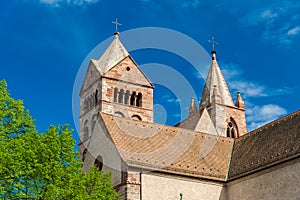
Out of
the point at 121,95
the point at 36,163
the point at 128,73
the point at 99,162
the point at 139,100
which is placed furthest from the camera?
the point at 128,73

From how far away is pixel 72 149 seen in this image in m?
22.1

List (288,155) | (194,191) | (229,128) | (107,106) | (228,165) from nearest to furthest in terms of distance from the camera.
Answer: (288,155) < (194,191) < (228,165) < (107,106) < (229,128)

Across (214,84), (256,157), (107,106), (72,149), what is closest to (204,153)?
(256,157)

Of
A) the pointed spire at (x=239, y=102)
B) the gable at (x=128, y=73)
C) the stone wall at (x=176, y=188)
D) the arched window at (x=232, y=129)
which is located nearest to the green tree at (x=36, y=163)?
the stone wall at (x=176, y=188)

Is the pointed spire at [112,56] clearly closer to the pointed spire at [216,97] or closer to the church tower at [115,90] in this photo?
the church tower at [115,90]

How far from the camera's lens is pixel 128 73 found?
5209cm

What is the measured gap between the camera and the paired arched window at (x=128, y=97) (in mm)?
50562

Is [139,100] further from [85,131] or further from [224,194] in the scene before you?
[224,194]

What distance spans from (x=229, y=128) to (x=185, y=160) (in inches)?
889

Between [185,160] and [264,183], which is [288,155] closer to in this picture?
[264,183]

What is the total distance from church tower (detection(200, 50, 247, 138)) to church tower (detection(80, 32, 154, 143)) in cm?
634

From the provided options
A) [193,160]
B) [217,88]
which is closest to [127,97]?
[217,88]

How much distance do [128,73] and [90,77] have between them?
14.2 feet

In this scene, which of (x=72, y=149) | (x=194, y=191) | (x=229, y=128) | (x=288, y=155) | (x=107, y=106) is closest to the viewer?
(x=72, y=149)
